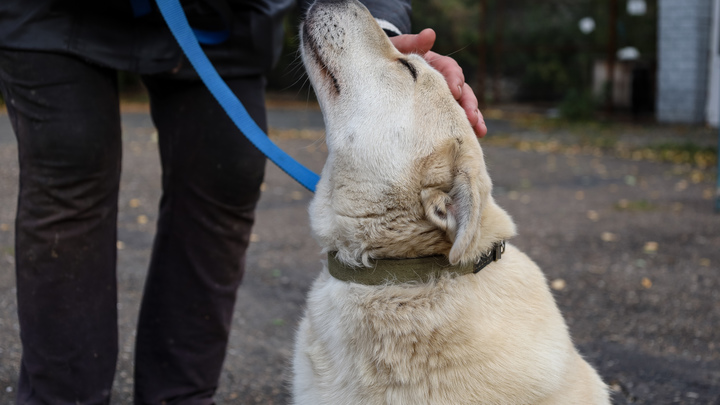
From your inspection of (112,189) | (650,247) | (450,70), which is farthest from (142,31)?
(650,247)

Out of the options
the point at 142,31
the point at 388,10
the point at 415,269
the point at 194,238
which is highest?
the point at 142,31

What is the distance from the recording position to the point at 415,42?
264cm

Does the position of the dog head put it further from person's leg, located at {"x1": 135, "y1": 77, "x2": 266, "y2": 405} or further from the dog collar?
person's leg, located at {"x1": 135, "y1": 77, "x2": 266, "y2": 405}

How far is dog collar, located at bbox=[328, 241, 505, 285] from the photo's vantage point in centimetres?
222

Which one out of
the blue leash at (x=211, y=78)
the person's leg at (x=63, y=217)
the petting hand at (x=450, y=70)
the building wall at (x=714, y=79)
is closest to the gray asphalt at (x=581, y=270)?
the blue leash at (x=211, y=78)

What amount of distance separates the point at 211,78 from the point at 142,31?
1.22 feet

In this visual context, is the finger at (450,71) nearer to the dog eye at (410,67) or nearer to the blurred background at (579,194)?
the dog eye at (410,67)

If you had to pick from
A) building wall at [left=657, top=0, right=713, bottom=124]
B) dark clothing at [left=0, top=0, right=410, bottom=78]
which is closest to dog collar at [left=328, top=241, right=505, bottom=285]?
dark clothing at [left=0, top=0, right=410, bottom=78]

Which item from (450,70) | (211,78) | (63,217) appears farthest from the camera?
(450,70)

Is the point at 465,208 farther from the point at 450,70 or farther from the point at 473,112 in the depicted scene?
the point at 450,70

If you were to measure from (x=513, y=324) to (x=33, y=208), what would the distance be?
1.55m

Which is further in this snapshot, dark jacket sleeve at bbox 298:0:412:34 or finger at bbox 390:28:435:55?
dark jacket sleeve at bbox 298:0:412:34

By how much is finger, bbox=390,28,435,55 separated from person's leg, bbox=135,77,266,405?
23.2 inches

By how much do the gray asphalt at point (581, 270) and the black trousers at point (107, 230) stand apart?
47 cm
